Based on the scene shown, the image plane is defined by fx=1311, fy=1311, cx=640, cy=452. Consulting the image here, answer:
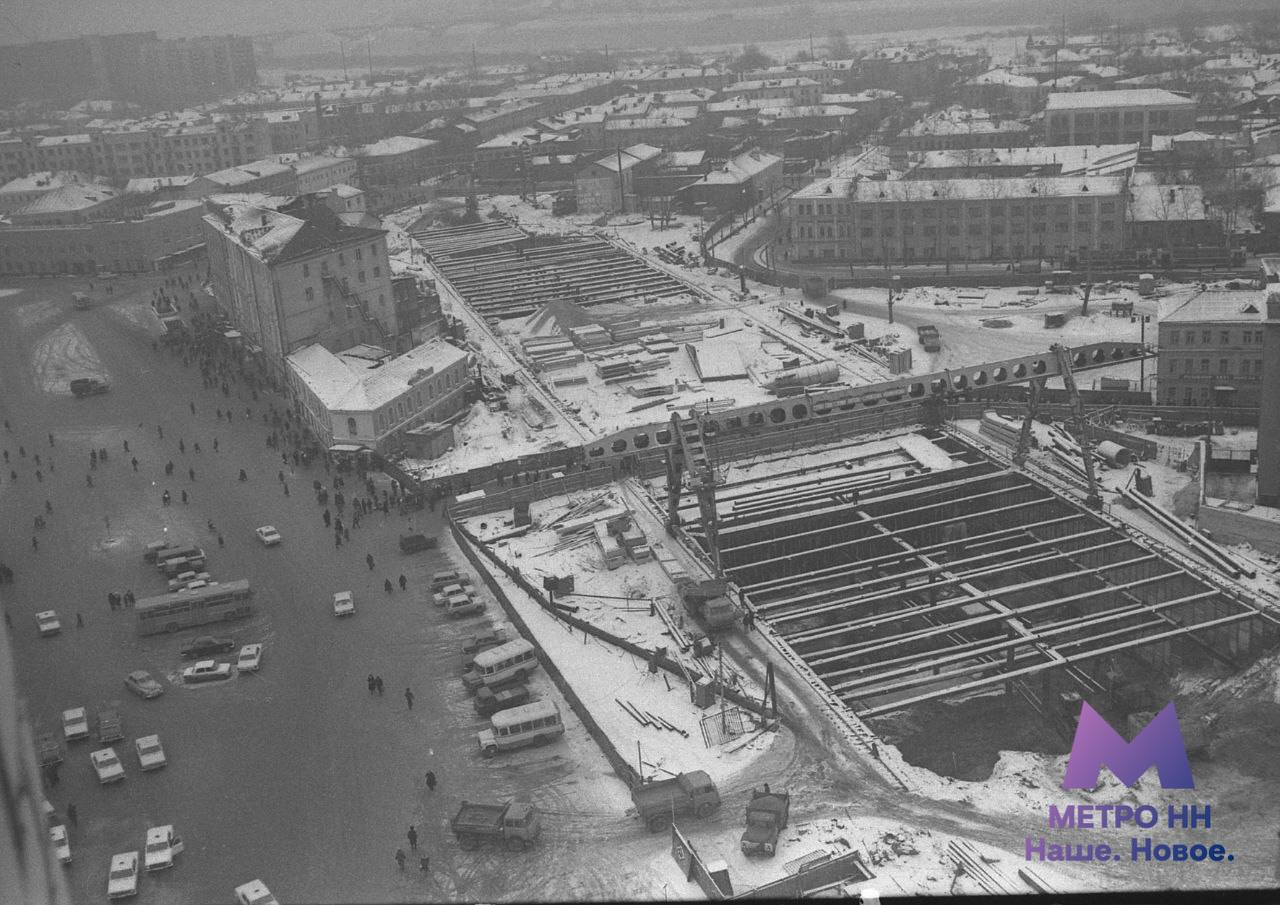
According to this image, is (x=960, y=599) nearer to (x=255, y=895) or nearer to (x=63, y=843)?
(x=255, y=895)

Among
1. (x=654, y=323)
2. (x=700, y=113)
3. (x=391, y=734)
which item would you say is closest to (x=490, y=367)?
(x=654, y=323)

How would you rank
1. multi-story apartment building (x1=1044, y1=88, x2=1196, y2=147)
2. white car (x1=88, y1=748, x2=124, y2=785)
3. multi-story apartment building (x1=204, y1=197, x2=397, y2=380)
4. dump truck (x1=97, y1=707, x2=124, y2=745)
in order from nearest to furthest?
white car (x1=88, y1=748, x2=124, y2=785) < dump truck (x1=97, y1=707, x2=124, y2=745) < multi-story apartment building (x1=204, y1=197, x2=397, y2=380) < multi-story apartment building (x1=1044, y1=88, x2=1196, y2=147)

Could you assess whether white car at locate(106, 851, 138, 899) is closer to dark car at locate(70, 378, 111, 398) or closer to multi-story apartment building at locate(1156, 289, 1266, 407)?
dark car at locate(70, 378, 111, 398)

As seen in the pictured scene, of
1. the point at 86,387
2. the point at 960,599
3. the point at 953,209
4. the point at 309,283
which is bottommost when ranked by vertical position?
the point at 960,599

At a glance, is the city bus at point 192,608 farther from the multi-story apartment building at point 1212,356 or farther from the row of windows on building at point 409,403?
the multi-story apartment building at point 1212,356

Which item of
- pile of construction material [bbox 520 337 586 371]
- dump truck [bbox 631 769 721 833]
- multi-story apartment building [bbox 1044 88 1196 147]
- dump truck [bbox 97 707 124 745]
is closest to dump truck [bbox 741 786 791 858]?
dump truck [bbox 631 769 721 833]

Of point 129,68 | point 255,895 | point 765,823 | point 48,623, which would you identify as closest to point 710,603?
point 765,823
